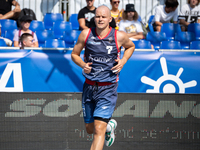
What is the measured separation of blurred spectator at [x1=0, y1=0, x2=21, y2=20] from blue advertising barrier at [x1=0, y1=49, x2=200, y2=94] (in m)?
4.74

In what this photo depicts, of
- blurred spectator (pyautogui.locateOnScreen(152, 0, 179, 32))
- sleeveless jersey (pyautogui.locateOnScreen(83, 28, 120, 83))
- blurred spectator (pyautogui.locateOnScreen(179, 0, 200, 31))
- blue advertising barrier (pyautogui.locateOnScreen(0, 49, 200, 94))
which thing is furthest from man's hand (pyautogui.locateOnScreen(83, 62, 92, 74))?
blurred spectator (pyautogui.locateOnScreen(179, 0, 200, 31))

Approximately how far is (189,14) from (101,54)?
7.62m

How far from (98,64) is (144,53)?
2603 mm

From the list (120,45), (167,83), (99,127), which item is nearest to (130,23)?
(167,83)

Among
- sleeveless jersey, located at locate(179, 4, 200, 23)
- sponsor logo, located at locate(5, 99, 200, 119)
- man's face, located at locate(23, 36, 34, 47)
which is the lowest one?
sponsor logo, located at locate(5, 99, 200, 119)

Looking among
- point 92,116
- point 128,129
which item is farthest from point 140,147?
point 92,116

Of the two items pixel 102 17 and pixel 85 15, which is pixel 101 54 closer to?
pixel 102 17

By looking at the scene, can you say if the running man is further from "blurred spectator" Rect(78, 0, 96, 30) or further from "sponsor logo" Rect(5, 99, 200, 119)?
"blurred spectator" Rect(78, 0, 96, 30)

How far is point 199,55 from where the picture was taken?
600 centimetres

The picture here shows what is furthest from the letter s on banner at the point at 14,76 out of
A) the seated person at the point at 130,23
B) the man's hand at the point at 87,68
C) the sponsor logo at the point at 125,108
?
the seated person at the point at 130,23

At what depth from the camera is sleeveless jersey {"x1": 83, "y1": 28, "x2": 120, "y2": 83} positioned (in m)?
3.59

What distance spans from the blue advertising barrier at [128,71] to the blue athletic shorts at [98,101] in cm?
214

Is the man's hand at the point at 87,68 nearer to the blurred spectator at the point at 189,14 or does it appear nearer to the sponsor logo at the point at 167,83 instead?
the sponsor logo at the point at 167,83

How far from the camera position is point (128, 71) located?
19.6 ft
